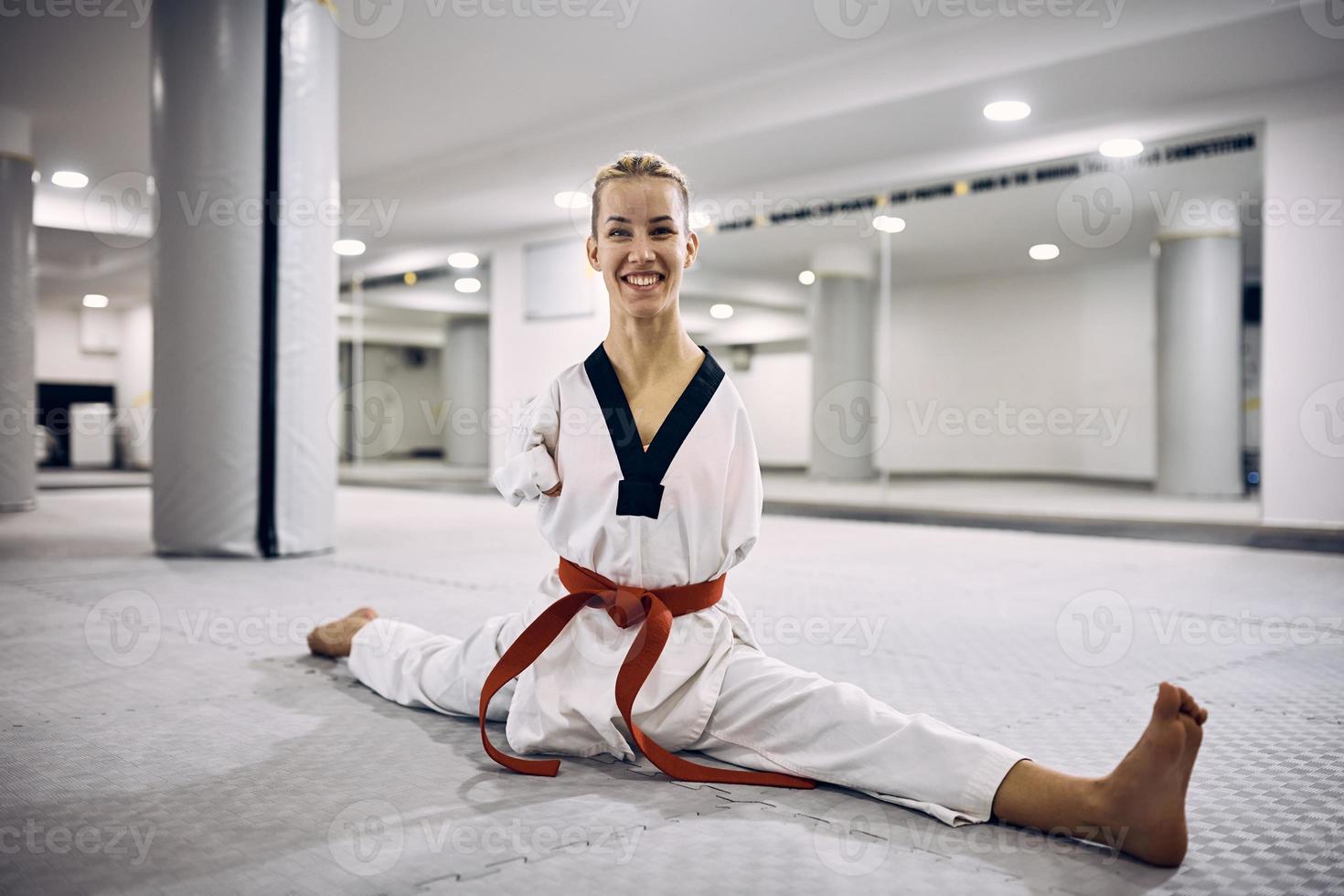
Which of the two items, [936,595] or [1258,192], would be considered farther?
[1258,192]

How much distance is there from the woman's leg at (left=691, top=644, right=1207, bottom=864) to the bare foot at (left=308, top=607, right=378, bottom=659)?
4.02ft

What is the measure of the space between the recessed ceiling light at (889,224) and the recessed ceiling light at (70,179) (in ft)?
26.5

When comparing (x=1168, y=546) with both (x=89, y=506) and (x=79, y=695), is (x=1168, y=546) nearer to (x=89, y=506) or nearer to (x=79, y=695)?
(x=79, y=695)

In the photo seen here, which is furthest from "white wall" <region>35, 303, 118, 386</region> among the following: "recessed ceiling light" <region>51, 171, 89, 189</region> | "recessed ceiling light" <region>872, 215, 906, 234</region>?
"recessed ceiling light" <region>872, 215, 906, 234</region>

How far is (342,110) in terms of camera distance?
Result: 772 centimetres

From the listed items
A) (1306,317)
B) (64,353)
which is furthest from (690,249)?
(64,353)

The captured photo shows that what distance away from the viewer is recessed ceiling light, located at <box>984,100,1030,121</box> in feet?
21.3

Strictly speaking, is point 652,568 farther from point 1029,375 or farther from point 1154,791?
point 1029,375

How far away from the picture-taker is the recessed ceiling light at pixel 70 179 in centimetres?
988

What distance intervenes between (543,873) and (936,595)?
9.49 feet

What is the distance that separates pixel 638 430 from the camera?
185cm

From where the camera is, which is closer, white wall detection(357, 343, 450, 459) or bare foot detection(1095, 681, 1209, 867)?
bare foot detection(1095, 681, 1209, 867)

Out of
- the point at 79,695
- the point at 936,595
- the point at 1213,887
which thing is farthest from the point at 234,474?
the point at 1213,887

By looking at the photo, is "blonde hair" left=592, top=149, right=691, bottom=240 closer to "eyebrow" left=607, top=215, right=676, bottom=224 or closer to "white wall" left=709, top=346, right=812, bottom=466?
"eyebrow" left=607, top=215, right=676, bottom=224
